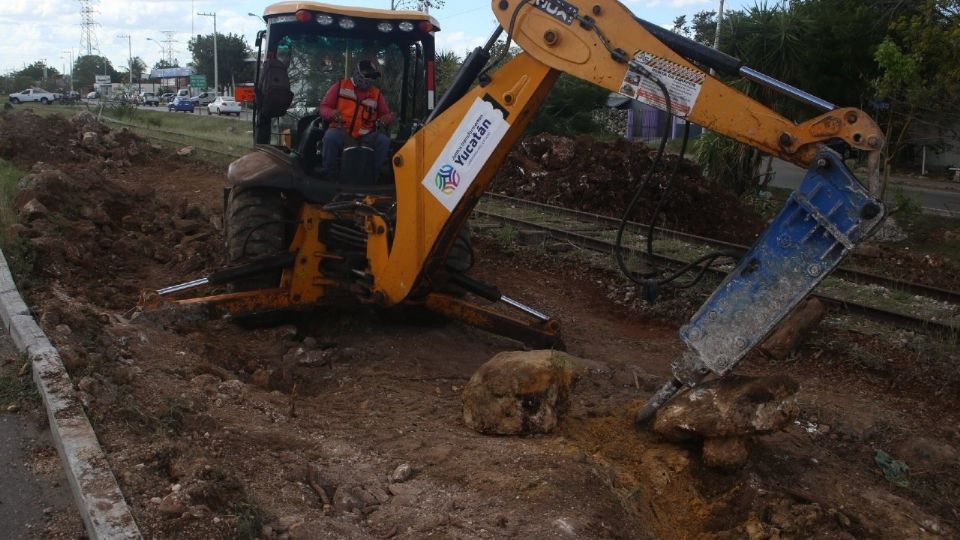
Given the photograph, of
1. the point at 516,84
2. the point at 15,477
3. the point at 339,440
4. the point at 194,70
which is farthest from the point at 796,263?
the point at 194,70

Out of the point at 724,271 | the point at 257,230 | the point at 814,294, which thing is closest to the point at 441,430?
the point at 257,230

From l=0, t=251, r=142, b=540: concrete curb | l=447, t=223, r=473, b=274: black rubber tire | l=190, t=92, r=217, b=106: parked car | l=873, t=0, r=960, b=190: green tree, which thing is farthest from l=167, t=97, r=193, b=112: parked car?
l=0, t=251, r=142, b=540: concrete curb

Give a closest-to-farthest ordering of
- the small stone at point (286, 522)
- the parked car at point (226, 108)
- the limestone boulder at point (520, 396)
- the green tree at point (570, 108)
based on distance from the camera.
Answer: the small stone at point (286, 522) → the limestone boulder at point (520, 396) → the green tree at point (570, 108) → the parked car at point (226, 108)

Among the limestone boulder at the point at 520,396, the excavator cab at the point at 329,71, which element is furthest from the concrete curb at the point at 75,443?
the excavator cab at the point at 329,71

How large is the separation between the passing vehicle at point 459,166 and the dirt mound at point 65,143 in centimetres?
1192

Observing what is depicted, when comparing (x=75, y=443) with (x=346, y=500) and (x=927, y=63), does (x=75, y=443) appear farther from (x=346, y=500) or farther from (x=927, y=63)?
(x=927, y=63)

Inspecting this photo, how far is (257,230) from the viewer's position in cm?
705

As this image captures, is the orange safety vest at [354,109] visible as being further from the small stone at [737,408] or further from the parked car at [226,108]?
the parked car at [226,108]

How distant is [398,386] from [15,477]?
237cm

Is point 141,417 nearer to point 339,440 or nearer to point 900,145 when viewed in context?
point 339,440

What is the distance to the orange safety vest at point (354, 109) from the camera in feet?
23.1

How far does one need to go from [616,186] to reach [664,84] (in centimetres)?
1088

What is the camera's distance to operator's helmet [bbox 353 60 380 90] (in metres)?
7.03

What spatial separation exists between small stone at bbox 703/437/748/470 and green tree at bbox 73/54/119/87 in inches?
4374
